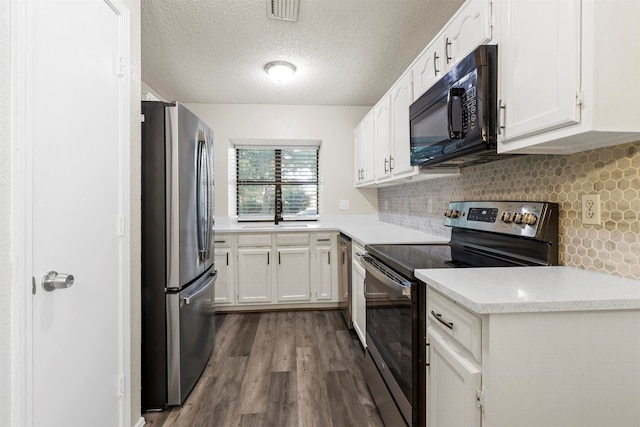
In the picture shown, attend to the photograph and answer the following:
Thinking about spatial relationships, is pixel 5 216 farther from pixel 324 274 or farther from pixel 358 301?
pixel 324 274

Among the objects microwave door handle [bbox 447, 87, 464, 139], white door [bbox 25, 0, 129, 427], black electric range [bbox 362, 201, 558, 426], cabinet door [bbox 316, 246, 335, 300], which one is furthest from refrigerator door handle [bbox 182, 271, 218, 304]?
microwave door handle [bbox 447, 87, 464, 139]

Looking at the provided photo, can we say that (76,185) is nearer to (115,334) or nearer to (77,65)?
(77,65)

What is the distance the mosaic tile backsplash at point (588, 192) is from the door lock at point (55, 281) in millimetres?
1855

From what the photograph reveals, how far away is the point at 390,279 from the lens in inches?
54.8

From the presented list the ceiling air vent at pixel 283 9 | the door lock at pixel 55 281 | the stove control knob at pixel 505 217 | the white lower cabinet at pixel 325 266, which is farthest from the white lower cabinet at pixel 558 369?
the white lower cabinet at pixel 325 266

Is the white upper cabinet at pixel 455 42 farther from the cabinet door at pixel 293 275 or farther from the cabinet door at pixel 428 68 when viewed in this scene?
the cabinet door at pixel 293 275

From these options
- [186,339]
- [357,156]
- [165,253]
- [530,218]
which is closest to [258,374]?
[186,339]

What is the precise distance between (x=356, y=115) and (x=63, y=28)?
309cm

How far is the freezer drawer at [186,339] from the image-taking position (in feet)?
5.64

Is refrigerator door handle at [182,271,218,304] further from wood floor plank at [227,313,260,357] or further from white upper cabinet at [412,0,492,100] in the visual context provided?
white upper cabinet at [412,0,492,100]

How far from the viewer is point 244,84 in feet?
9.82

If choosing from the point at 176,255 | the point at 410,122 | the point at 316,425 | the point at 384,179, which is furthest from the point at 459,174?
the point at 176,255

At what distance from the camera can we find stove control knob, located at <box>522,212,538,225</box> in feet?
4.15

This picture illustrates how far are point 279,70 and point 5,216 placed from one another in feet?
7.27
